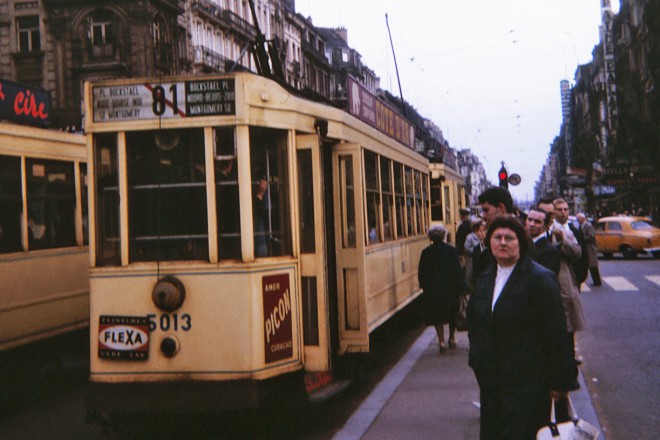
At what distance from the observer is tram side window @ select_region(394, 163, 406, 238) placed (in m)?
10.9

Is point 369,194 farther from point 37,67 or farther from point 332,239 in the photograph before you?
point 37,67

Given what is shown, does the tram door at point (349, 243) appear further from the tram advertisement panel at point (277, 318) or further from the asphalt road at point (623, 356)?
the asphalt road at point (623, 356)

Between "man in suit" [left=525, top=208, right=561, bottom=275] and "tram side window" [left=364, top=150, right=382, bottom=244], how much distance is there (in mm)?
2339

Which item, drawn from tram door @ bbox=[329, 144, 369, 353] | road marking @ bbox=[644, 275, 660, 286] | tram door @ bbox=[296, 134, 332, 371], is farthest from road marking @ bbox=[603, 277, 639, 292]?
tram door @ bbox=[296, 134, 332, 371]

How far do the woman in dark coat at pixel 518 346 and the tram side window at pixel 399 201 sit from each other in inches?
249

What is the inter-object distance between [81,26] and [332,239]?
3601 cm

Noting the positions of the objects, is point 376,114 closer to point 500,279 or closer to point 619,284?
point 500,279

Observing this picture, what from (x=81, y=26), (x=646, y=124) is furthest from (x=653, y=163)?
(x=81, y=26)

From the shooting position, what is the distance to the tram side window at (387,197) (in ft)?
32.4

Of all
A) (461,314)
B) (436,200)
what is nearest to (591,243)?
(436,200)

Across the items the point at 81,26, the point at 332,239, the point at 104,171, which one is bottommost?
the point at 332,239

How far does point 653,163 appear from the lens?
52.4 metres

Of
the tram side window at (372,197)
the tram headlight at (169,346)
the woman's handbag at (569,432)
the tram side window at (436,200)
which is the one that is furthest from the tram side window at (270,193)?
the tram side window at (436,200)

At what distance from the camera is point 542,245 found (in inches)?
262
